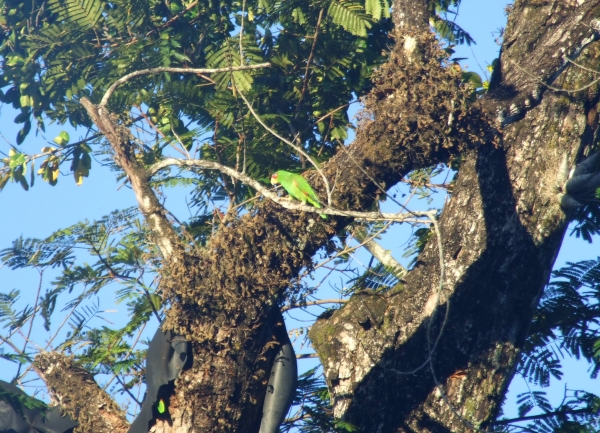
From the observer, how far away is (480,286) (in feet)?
12.1

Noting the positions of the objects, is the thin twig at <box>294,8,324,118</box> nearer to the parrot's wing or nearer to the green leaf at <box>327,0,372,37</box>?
the green leaf at <box>327,0,372,37</box>

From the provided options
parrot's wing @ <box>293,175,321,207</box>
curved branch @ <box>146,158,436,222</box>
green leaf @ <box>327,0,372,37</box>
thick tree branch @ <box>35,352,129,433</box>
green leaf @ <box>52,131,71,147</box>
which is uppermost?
green leaf @ <box>327,0,372,37</box>

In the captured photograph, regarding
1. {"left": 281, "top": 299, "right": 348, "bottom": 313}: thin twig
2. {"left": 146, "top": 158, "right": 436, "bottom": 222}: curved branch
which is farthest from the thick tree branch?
{"left": 146, "top": 158, "right": 436, "bottom": 222}: curved branch

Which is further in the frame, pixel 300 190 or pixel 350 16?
pixel 350 16

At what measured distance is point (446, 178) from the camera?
16.5 feet

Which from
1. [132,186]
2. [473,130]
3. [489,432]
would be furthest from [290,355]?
[473,130]

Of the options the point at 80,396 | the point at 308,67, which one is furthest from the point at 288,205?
the point at 308,67

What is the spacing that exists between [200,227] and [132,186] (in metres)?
1.10

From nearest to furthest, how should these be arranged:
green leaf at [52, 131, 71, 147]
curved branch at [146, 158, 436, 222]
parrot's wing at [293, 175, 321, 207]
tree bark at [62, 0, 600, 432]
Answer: curved branch at [146, 158, 436, 222], tree bark at [62, 0, 600, 432], parrot's wing at [293, 175, 321, 207], green leaf at [52, 131, 71, 147]

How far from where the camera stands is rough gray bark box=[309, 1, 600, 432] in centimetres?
364

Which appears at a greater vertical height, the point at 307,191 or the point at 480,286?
the point at 307,191

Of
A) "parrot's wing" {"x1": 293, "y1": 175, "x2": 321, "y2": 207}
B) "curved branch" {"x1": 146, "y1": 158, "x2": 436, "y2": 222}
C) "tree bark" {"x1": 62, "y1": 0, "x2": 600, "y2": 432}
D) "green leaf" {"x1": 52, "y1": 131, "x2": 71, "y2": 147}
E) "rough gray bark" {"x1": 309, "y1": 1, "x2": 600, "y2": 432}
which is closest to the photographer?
"curved branch" {"x1": 146, "y1": 158, "x2": 436, "y2": 222}

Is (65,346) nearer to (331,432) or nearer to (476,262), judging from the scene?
(331,432)

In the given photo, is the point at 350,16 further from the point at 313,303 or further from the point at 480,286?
the point at 480,286
